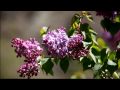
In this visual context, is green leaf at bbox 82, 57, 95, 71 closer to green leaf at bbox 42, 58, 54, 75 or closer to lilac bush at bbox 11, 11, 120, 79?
lilac bush at bbox 11, 11, 120, 79

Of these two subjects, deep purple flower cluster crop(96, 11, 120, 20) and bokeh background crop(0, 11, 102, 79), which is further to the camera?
bokeh background crop(0, 11, 102, 79)

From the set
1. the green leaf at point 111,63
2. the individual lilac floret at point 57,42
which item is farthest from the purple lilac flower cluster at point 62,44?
the green leaf at point 111,63

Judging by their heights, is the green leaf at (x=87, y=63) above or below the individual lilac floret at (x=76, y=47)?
below

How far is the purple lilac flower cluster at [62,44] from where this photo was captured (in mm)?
1961

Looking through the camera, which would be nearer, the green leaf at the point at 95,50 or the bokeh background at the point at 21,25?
the green leaf at the point at 95,50

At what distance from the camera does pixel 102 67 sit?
6.68 ft

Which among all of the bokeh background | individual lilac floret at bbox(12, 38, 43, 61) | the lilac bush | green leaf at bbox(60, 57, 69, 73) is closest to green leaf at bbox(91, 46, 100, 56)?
the lilac bush

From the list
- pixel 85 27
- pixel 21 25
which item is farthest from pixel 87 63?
pixel 21 25

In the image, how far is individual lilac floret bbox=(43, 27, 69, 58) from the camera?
1.96 m

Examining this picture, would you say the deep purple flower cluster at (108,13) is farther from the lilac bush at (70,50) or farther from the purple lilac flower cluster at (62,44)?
the purple lilac flower cluster at (62,44)
